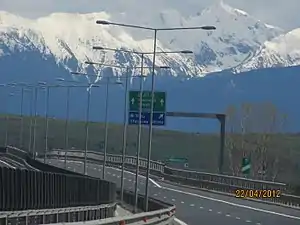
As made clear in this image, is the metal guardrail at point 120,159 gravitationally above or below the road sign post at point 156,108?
below

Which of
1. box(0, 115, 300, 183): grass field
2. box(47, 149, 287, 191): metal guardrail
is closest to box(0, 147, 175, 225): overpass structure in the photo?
box(47, 149, 287, 191): metal guardrail

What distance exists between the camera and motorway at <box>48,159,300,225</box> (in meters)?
46.6

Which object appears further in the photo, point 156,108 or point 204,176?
point 204,176

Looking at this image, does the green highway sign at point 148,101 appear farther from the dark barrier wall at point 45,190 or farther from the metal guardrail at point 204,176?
the dark barrier wall at point 45,190

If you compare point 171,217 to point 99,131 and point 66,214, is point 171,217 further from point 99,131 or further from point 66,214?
point 99,131

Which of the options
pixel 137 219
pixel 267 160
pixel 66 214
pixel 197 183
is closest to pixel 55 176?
pixel 66 214

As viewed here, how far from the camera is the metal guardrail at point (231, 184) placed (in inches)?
2549

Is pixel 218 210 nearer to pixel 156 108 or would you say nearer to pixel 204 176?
pixel 156 108

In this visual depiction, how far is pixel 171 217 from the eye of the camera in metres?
40.8

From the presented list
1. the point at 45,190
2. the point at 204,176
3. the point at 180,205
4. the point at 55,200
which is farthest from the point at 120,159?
the point at 45,190
